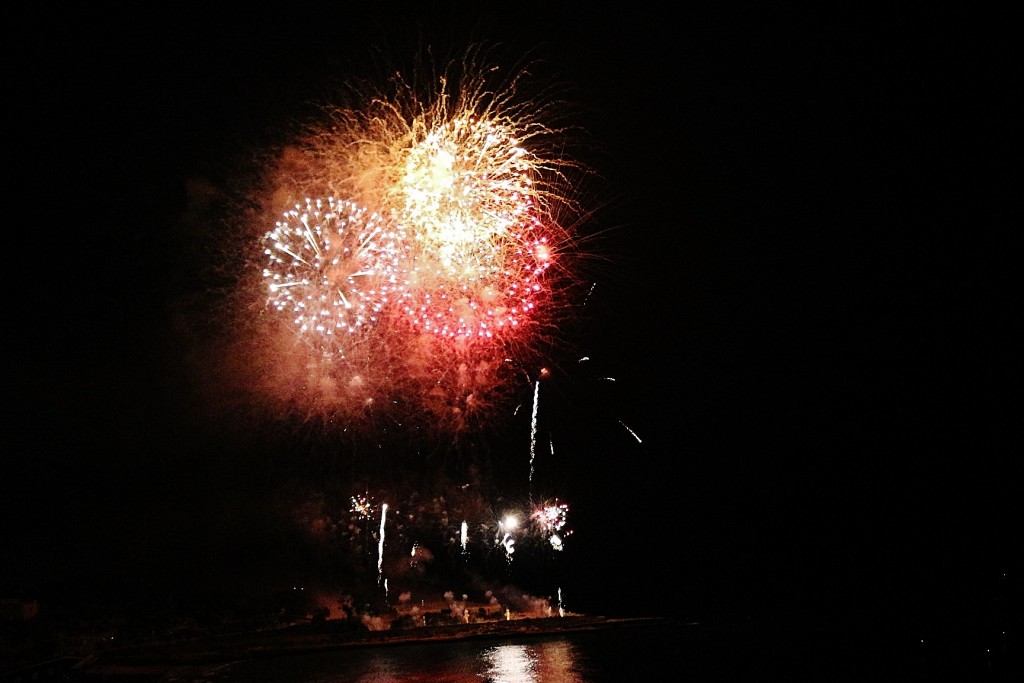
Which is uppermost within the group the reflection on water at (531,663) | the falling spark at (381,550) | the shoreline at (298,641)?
the falling spark at (381,550)

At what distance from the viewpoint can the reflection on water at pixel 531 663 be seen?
11.8 meters

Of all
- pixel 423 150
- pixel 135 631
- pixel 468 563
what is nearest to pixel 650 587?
pixel 468 563

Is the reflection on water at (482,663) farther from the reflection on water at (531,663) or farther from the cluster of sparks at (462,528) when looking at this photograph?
the cluster of sparks at (462,528)

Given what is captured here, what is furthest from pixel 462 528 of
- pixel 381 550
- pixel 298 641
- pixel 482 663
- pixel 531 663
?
pixel 531 663

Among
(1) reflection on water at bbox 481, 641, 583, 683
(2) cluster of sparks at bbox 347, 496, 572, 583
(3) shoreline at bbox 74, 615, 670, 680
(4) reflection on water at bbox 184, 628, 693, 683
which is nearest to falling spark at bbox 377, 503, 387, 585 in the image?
(2) cluster of sparks at bbox 347, 496, 572, 583

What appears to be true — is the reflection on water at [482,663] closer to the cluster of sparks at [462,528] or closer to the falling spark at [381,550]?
the falling spark at [381,550]

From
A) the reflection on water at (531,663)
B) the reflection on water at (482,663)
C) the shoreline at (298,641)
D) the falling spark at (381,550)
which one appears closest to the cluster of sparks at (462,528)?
the falling spark at (381,550)

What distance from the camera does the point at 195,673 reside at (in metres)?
13.8

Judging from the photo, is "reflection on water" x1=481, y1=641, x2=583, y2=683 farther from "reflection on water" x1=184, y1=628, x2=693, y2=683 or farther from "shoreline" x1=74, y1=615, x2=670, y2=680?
"shoreline" x1=74, y1=615, x2=670, y2=680

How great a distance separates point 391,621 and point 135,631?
22.4ft

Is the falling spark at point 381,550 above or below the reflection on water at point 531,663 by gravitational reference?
above

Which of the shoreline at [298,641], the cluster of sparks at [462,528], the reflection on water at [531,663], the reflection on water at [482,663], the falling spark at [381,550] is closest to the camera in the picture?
the reflection on water at [531,663]

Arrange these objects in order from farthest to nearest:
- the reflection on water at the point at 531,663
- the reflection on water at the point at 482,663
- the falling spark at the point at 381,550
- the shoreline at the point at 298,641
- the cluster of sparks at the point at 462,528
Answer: the cluster of sparks at the point at 462,528, the falling spark at the point at 381,550, the shoreline at the point at 298,641, the reflection on water at the point at 482,663, the reflection on water at the point at 531,663

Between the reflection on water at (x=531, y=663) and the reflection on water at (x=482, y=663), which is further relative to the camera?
the reflection on water at (x=482, y=663)
